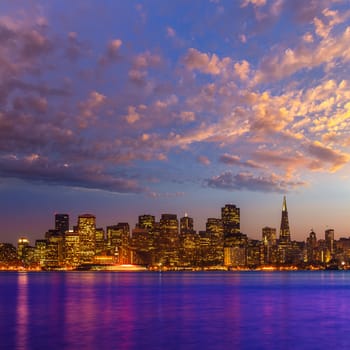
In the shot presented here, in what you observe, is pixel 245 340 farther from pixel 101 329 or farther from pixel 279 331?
pixel 101 329

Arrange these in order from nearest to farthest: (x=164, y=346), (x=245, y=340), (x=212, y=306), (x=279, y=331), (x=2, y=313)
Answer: (x=164, y=346)
(x=245, y=340)
(x=279, y=331)
(x=2, y=313)
(x=212, y=306)

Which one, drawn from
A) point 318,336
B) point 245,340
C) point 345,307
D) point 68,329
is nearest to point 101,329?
point 68,329

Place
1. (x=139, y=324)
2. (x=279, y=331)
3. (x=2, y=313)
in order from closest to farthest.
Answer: (x=279, y=331), (x=139, y=324), (x=2, y=313)

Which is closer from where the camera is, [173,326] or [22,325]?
[173,326]

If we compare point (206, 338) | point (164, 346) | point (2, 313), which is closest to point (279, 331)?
point (206, 338)

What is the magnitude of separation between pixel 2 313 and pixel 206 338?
119ft

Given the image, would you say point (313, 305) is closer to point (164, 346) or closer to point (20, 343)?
point (164, 346)

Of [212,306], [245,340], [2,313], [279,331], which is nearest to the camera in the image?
[245,340]

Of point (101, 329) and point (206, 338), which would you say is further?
point (101, 329)

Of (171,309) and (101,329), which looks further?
(171,309)

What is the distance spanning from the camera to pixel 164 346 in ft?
160

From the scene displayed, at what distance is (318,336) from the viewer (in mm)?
54875

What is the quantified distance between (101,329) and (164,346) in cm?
1196

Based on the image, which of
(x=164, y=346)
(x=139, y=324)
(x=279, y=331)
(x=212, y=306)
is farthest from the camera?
(x=212, y=306)
